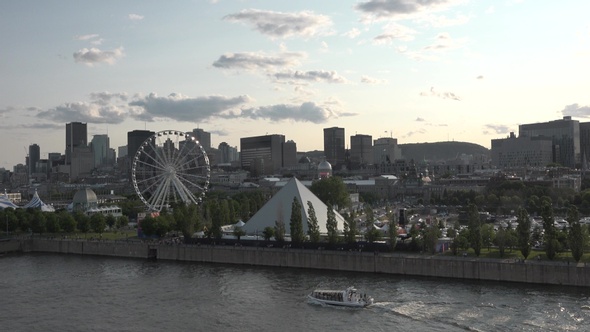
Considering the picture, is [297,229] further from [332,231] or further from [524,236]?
[524,236]

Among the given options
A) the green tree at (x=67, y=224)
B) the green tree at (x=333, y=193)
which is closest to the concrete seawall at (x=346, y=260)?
the green tree at (x=67, y=224)

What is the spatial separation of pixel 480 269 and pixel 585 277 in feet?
31.2

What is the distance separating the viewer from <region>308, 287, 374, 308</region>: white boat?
5388cm

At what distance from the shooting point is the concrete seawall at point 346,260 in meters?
60.6

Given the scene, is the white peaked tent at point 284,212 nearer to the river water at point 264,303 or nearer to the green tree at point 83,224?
the river water at point 264,303

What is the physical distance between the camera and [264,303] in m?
56.1

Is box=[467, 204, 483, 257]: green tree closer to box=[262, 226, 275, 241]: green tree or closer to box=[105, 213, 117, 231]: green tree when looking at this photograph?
box=[262, 226, 275, 241]: green tree

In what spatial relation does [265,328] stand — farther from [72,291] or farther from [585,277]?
[585,277]

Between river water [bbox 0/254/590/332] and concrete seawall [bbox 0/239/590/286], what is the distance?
1521 millimetres

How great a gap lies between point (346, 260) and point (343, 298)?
1787cm

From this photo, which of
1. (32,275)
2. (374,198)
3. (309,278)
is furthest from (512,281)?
(374,198)

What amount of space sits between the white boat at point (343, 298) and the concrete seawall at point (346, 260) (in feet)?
43.7

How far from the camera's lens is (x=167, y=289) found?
209ft

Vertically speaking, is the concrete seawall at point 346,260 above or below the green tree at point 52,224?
below
